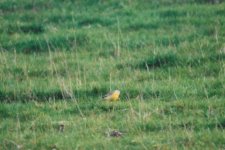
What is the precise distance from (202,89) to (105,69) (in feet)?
7.05

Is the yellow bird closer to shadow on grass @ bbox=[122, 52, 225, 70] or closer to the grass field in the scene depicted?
the grass field

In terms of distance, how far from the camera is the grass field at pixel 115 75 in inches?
281

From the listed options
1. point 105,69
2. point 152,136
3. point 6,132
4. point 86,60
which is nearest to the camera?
point 152,136

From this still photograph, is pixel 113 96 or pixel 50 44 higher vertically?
pixel 50 44

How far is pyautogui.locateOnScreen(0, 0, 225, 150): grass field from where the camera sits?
714cm

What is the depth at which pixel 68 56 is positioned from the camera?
A: 11516 mm

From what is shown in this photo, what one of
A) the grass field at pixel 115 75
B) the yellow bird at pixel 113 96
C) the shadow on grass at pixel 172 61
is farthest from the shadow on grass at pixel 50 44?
the yellow bird at pixel 113 96

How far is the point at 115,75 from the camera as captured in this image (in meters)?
9.85

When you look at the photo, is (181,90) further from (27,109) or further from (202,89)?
(27,109)

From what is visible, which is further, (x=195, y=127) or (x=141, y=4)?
→ (x=141, y=4)

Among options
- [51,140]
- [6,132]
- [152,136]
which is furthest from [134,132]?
[6,132]

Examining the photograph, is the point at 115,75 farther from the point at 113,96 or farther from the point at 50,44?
the point at 50,44

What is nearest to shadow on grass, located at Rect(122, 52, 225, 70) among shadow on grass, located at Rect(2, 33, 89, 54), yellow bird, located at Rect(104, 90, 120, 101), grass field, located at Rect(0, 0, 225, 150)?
grass field, located at Rect(0, 0, 225, 150)

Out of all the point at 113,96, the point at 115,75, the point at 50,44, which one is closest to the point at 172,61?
the point at 115,75
